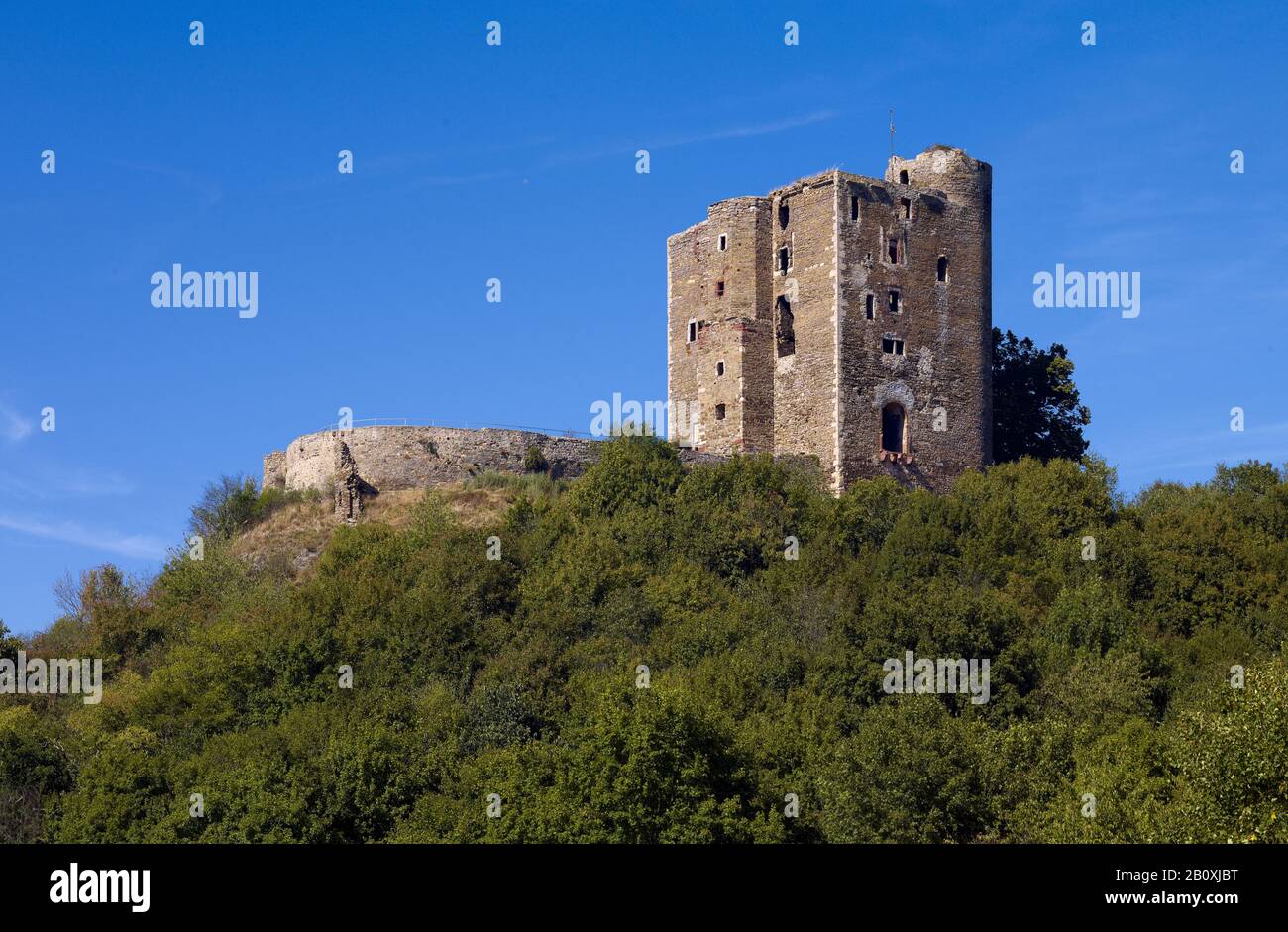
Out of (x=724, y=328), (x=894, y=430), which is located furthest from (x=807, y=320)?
(x=894, y=430)

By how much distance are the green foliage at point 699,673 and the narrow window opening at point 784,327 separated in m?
4.35

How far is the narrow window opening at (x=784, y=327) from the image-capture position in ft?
Answer: 216

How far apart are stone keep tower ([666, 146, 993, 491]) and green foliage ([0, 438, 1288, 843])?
7.23 feet

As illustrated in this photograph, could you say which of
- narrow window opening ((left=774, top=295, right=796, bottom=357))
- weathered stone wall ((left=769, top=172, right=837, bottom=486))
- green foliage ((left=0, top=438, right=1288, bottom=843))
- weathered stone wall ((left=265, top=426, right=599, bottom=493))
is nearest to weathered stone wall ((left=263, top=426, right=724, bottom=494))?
weathered stone wall ((left=265, top=426, right=599, bottom=493))

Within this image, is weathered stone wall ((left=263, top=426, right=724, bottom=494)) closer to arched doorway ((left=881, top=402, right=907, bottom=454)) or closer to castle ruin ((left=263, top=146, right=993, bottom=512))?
castle ruin ((left=263, top=146, right=993, bottom=512))

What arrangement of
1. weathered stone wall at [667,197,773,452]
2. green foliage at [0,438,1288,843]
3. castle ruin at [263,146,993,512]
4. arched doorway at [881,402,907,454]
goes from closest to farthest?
green foliage at [0,438,1288,843] < castle ruin at [263,146,993,512] < arched doorway at [881,402,907,454] < weathered stone wall at [667,197,773,452]

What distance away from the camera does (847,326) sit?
64250 millimetres

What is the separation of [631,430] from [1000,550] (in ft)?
39.8

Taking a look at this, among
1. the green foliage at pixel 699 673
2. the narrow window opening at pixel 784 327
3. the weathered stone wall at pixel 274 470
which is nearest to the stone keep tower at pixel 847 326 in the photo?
the narrow window opening at pixel 784 327

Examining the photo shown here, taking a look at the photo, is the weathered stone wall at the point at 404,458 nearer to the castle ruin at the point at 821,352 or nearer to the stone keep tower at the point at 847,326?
the castle ruin at the point at 821,352

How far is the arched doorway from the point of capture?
6488 cm

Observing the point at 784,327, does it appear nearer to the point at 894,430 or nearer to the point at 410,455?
the point at 894,430
